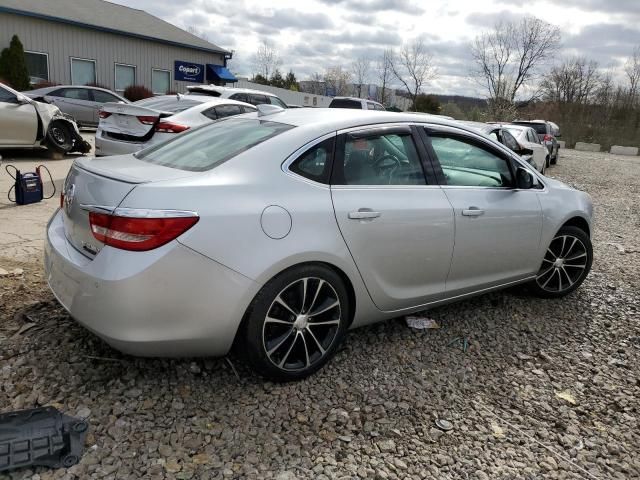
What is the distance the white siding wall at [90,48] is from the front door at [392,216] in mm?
24618

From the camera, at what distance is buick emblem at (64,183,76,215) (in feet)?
9.75

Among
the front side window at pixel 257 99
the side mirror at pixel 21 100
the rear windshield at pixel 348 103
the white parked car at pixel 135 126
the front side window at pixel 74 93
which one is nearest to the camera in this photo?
the white parked car at pixel 135 126

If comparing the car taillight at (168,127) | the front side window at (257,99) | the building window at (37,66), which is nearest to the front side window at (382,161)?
the car taillight at (168,127)

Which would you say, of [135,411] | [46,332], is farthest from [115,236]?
[46,332]

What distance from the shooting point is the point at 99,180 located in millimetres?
2828

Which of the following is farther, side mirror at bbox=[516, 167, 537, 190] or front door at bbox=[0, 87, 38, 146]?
front door at bbox=[0, 87, 38, 146]

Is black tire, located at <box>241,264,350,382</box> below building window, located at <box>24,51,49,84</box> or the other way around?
below

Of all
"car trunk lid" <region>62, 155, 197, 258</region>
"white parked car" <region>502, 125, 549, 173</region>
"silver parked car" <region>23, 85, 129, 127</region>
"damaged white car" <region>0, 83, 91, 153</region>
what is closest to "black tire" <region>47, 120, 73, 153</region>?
"damaged white car" <region>0, 83, 91, 153</region>

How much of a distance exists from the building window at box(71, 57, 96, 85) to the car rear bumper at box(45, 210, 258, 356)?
2529cm

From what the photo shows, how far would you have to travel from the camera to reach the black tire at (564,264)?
4.63 m

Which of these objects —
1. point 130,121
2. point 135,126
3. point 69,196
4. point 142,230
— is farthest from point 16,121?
point 142,230

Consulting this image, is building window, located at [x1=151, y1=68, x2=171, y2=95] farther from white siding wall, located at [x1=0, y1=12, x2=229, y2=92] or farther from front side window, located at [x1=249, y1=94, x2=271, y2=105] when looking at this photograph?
front side window, located at [x1=249, y1=94, x2=271, y2=105]

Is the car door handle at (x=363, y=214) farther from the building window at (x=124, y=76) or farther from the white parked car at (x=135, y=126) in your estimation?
the building window at (x=124, y=76)

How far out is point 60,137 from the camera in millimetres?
10945
